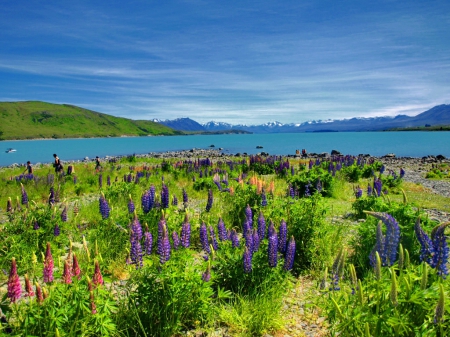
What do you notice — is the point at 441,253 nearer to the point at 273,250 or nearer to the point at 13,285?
the point at 273,250

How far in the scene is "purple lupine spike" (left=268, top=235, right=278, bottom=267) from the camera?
4543 mm

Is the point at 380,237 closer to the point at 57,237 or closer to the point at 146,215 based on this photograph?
the point at 146,215

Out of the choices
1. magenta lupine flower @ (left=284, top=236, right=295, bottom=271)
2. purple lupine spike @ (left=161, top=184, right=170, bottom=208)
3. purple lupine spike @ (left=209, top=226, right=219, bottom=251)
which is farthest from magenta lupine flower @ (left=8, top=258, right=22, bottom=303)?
purple lupine spike @ (left=161, top=184, right=170, bottom=208)

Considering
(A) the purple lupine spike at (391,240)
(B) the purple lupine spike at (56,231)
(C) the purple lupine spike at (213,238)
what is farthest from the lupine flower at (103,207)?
(A) the purple lupine spike at (391,240)

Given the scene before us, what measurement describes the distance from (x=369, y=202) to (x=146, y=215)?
611cm

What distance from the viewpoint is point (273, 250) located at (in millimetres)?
4590

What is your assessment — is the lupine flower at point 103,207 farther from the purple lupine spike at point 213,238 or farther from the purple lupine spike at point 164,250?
the purple lupine spike at point 164,250

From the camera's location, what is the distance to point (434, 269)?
330cm

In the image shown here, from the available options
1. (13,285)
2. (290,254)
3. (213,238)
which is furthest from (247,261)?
(13,285)

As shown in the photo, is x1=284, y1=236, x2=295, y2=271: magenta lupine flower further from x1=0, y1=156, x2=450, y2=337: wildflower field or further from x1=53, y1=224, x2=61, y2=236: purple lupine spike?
x1=53, y1=224, x2=61, y2=236: purple lupine spike

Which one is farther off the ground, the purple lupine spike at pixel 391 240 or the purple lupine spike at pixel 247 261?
the purple lupine spike at pixel 391 240

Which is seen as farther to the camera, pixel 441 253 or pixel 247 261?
pixel 247 261

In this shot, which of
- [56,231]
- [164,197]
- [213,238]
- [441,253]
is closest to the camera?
[441,253]

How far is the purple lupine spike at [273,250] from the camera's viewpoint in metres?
4.54
